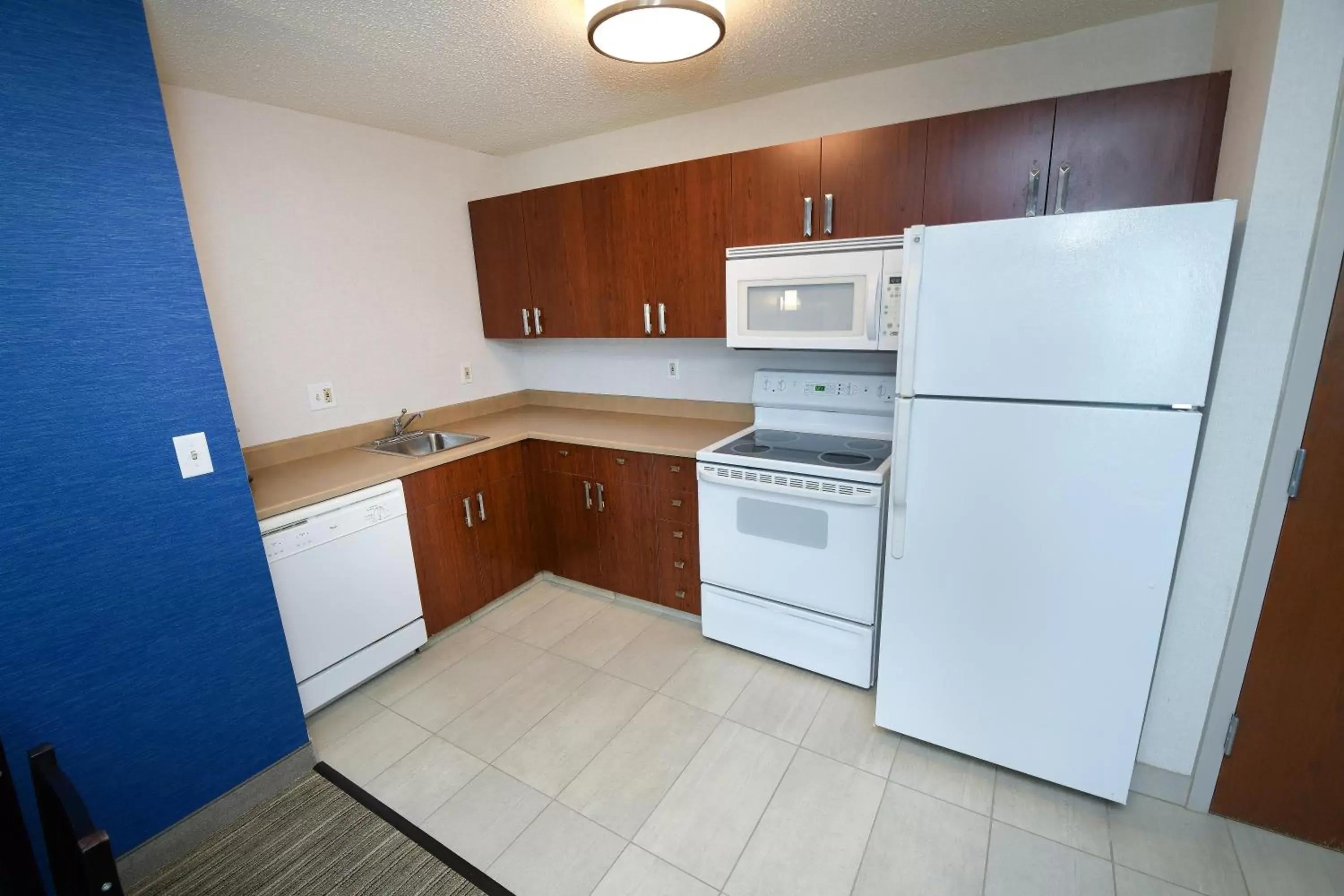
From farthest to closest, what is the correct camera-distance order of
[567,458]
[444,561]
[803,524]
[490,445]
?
1. [567,458]
2. [490,445]
3. [444,561]
4. [803,524]

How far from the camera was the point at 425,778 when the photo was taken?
196 centimetres

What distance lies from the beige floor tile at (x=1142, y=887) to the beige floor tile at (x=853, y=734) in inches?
24.2

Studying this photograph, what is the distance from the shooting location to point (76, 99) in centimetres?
140

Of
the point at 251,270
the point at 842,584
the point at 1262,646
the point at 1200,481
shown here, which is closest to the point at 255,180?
the point at 251,270

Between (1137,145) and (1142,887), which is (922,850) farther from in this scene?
(1137,145)

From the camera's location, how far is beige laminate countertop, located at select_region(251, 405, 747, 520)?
2182mm

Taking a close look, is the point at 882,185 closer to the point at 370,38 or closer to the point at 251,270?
the point at 370,38

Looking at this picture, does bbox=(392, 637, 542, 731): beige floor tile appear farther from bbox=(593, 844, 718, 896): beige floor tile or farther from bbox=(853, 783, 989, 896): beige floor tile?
bbox=(853, 783, 989, 896): beige floor tile

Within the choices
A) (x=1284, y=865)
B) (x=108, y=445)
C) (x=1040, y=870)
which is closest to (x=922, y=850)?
(x=1040, y=870)

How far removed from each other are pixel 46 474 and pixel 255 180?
1.60 meters

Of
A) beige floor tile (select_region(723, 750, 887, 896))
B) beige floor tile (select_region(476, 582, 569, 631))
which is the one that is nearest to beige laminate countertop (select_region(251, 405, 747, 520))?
beige floor tile (select_region(476, 582, 569, 631))

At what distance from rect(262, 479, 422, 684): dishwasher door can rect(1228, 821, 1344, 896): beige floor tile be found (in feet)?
9.65

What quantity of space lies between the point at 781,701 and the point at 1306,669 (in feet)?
5.05

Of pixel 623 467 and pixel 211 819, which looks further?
pixel 623 467
